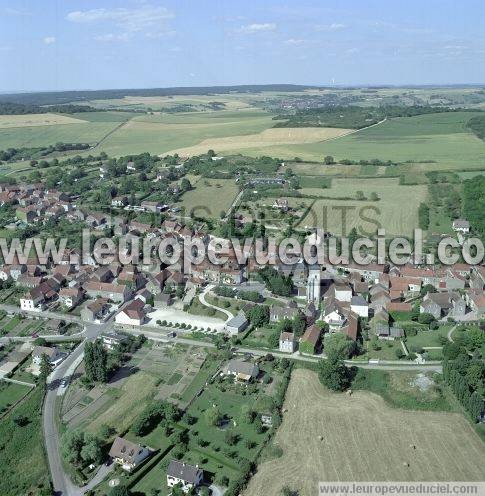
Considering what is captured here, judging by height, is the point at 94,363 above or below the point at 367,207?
below

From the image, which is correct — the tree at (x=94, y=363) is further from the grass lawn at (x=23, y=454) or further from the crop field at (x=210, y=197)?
the crop field at (x=210, y=197)

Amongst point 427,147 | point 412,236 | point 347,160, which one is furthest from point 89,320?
point 427,147

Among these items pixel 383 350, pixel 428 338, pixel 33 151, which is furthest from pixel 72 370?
pixel 33 151

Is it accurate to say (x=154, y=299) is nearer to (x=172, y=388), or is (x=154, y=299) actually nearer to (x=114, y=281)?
(x=114, y=281)

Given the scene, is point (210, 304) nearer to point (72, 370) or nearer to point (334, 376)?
point (72, 370)

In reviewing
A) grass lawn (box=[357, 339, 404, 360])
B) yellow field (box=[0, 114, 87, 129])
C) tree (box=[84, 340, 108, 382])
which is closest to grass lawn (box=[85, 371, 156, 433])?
tree (box=[84, 340, 108, 382])

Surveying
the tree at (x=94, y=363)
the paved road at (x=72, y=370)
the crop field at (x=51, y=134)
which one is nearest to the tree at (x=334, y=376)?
the paved road at (x=72, y=370)
